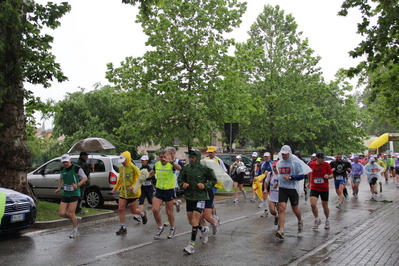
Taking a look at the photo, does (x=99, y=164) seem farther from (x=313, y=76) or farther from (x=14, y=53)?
(x=313, y=76)

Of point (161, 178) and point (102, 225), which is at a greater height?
point (161, 178)

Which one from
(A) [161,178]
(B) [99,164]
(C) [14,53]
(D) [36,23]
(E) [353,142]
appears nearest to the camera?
(A) [161,178]

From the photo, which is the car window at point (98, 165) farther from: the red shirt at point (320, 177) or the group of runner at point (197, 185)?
the red shirt at point (320, 177)

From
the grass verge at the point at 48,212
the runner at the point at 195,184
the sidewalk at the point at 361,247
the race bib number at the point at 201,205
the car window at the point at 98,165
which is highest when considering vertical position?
the car window at the point at 98,165

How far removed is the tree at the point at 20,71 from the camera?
437 inches

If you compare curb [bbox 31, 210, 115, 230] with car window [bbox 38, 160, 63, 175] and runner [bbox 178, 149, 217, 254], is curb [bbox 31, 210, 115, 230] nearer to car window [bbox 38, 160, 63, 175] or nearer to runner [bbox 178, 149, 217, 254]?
car window [bbox 38, 160, 63, 175]

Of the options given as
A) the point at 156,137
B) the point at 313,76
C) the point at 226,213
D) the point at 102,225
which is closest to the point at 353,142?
the point at 313,76

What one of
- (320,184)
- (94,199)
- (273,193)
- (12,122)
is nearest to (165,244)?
(273,193)

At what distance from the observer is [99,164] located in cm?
1359

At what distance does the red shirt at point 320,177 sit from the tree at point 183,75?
8.01 m

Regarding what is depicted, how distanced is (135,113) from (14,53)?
25.3 feet

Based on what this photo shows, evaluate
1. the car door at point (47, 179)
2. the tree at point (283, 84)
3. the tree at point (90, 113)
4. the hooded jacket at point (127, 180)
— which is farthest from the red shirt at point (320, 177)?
the tree at point (90, 113)

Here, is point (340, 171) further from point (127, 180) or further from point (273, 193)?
point (127, 180)

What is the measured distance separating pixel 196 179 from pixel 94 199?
22.4 feet
